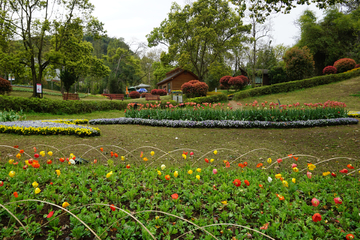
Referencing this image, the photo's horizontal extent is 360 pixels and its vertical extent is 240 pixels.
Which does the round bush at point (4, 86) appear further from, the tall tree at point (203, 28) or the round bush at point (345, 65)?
the round bush at point (345, 65)

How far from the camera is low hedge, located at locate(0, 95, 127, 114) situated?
11125mm

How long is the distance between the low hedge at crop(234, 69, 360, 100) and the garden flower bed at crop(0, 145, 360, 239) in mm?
19737

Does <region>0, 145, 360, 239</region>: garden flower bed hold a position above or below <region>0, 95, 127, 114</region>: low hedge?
below

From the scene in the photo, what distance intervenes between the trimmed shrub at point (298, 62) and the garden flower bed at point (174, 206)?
24022 millimetres

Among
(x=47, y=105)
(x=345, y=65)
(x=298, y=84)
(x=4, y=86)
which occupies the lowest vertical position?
(x=47, y=105)

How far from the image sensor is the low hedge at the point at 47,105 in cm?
1112

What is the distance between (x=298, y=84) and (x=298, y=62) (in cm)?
338

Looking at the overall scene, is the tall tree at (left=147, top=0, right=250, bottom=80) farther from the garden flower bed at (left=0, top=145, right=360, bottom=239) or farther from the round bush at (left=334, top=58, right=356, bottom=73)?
the garden flower bed at (left=0, top=145, right=360, bottom=239)

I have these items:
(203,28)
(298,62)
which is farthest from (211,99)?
(298,62)

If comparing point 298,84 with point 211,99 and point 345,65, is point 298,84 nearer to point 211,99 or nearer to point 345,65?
point 345,65

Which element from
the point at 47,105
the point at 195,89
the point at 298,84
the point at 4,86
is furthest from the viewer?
the point at 298,84

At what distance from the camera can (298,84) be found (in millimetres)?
22031

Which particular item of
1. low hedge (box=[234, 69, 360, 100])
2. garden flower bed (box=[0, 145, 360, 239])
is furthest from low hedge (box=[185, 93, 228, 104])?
garden flower bed (box=[0, 145, 360, 239])

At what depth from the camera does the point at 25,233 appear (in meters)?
2.14
